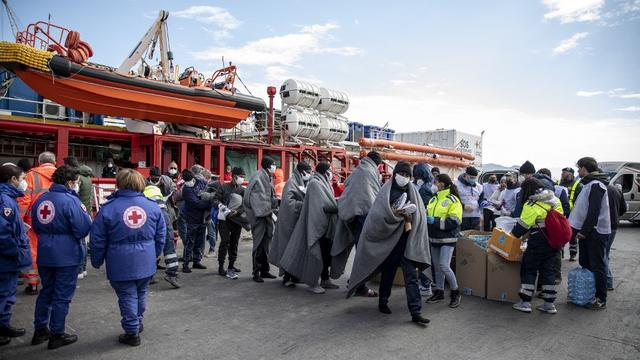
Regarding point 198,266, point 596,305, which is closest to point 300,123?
point 198,266

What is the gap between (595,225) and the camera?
5.04m

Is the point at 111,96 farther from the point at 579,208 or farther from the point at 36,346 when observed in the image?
the point at 579,208

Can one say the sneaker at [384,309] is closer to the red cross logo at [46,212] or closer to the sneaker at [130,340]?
the sneaker at [130,340]

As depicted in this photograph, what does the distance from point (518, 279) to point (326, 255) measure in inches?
102

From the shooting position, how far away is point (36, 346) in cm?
374

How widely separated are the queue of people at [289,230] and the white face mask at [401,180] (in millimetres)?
15

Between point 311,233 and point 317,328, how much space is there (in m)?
1.55

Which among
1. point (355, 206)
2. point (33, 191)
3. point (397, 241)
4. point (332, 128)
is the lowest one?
point (397, 241)

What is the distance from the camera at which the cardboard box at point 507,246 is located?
5000mm

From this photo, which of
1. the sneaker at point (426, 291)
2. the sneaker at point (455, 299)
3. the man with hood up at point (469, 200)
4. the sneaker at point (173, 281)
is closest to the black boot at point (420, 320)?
the sneaker at point (455, 299)

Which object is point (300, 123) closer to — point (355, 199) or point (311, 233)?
point (311, 233)

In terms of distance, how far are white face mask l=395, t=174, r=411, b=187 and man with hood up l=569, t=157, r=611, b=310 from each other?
2.42 meters

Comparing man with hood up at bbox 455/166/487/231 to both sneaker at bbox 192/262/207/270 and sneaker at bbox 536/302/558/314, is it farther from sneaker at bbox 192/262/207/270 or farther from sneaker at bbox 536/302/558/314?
sneaker at bbox 192/262/207/270

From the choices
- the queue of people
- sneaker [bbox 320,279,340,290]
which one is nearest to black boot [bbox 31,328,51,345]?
the queue of people
